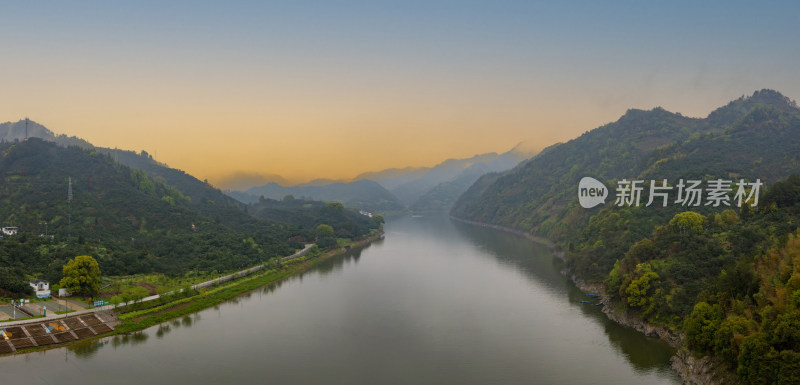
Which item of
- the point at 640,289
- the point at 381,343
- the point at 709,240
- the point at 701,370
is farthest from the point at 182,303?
the point at 709,240

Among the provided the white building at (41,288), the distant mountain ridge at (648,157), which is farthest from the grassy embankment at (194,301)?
the distant mountain ridge at (648,157)

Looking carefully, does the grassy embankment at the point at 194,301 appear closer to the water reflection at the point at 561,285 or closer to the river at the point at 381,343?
the river at the point at 381,343

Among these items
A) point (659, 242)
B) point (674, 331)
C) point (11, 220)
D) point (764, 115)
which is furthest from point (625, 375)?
point (764, 115)

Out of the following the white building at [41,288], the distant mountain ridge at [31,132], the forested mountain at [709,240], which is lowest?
the white building at [41,288]

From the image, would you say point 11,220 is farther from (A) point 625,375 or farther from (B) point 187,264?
(A) point 625,375

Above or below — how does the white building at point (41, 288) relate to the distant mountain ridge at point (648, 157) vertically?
below

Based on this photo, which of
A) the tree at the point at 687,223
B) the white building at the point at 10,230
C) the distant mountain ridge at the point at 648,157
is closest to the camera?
the tree at the point at 687,223
